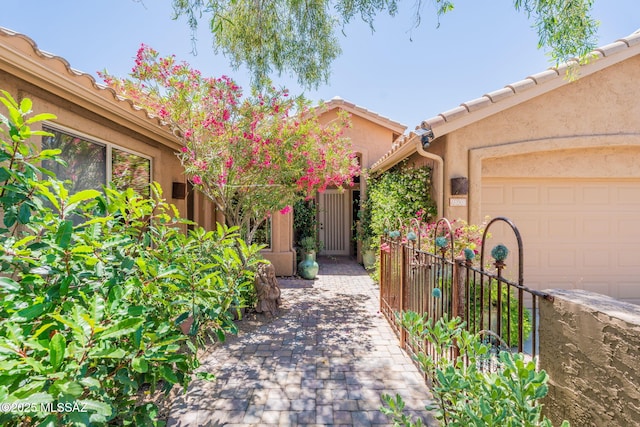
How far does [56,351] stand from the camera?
1.38 meters

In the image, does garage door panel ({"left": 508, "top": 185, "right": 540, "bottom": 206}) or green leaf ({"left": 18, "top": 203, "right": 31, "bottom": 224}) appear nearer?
green leaf ({"left": 18, "top": 203, "right": 31, "bottom": 224})

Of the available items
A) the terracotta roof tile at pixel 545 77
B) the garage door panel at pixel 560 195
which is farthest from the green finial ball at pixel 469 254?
the garage door panel at pixel 560 195

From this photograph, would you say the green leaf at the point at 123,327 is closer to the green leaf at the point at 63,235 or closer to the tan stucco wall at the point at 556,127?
the green leaf at the point at 63,235

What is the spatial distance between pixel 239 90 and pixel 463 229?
4.62 metres

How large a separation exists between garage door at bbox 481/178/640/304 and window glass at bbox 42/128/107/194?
726 cm

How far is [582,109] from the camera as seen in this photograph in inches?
247

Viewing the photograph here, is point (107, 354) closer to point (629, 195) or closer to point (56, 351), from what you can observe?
point (56, 351)

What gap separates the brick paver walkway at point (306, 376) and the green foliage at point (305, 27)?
13.6 feet

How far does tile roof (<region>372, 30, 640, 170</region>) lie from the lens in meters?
5.94

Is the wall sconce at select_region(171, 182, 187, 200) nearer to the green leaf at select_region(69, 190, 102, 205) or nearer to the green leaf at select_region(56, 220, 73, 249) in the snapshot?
the green leaf at select_region(69, 190, 102, 205)

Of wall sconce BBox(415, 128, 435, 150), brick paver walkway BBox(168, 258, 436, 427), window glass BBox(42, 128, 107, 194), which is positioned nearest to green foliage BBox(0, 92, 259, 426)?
brick paver walkway BBox(168, 258, 436, 427)

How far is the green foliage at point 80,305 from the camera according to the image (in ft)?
4.55

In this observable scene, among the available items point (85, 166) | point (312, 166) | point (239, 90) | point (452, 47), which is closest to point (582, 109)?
point (452, 47)

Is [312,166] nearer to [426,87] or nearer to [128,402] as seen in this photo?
[128,402]
